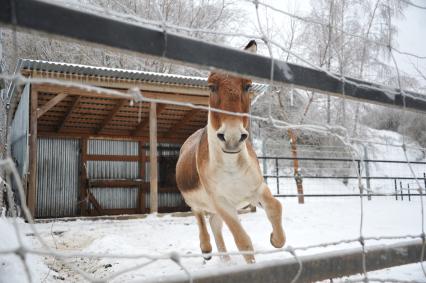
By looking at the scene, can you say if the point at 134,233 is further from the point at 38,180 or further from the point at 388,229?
the point at 38,180

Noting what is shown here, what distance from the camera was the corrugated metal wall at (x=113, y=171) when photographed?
11875 millimetres

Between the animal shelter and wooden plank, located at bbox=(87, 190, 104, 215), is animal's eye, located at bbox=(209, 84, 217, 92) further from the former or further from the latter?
wooden plank, located at bbox=(87, 190, 104, 215)

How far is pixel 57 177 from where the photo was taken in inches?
455

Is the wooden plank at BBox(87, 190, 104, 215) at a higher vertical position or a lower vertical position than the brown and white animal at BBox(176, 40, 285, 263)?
lower

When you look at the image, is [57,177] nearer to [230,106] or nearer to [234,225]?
[234,225]

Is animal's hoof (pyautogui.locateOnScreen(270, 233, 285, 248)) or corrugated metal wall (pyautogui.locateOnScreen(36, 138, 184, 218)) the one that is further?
corrugated metal wall (pyautogui.locateOnScreen(36, 138, 184, 218))

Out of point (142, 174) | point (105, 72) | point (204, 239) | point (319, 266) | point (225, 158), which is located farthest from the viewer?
point (142, 174)

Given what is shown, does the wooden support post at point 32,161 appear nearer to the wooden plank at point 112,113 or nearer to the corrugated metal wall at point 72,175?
the wooden plank at point 112,113

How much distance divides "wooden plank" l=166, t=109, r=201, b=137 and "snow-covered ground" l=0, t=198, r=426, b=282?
3397 millimetres

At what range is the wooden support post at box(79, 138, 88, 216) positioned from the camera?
11.5m

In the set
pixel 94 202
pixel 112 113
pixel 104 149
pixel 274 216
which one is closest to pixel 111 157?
pixel 104 149

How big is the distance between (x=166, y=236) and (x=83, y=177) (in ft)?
19.6

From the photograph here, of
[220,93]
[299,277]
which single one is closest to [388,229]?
[220,93]

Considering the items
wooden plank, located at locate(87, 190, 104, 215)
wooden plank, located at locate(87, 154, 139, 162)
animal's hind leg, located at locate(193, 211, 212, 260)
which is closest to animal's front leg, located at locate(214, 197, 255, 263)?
animal's hind leg, located at locate(193, 211, 212, 260)
